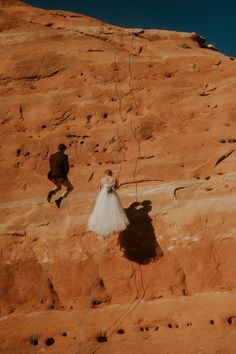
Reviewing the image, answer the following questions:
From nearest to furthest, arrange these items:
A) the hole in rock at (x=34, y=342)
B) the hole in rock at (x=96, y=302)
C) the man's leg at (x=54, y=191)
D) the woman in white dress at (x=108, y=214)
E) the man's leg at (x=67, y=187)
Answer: the hole in rock at (x=34, y=342) → the woman in white dress at (x=108, y=214) → the hole in rock at (x=96, y=302) → the man's leg at (x=54, y=191) → the man's leg at (x=67, y=187)

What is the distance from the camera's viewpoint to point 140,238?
9.85 metres

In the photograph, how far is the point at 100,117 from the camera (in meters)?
11.2

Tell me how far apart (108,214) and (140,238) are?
1254 mm

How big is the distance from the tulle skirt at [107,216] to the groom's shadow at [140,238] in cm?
71

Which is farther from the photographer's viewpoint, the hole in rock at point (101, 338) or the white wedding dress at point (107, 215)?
the white wedding dress at point (107, 215)

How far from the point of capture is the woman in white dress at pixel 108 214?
→ 9086 millimetres

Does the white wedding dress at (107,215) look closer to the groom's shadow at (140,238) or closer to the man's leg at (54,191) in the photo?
the groom's shadow at (140,238)

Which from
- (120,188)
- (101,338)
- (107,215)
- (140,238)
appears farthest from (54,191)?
(101,338)

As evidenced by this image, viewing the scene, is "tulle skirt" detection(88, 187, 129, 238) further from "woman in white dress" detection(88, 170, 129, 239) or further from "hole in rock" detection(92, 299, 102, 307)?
"hole in rock" detection(92, 299, 102, 307)

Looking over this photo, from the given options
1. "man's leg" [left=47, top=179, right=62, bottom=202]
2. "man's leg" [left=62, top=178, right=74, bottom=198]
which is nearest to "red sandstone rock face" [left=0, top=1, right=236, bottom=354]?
"man's leg" [left=62, top=178, right=74, bottom=198]

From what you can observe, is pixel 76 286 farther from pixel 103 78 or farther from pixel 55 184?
pixel 103 78

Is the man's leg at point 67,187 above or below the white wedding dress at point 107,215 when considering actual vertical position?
above

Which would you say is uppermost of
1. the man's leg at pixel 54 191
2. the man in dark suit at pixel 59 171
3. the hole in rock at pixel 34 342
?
the man in dark suit at pixel 59 171

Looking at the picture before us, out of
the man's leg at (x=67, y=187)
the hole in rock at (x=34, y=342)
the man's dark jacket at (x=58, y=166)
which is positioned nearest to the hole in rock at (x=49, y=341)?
the hole in rock at (x=34, y=342)
